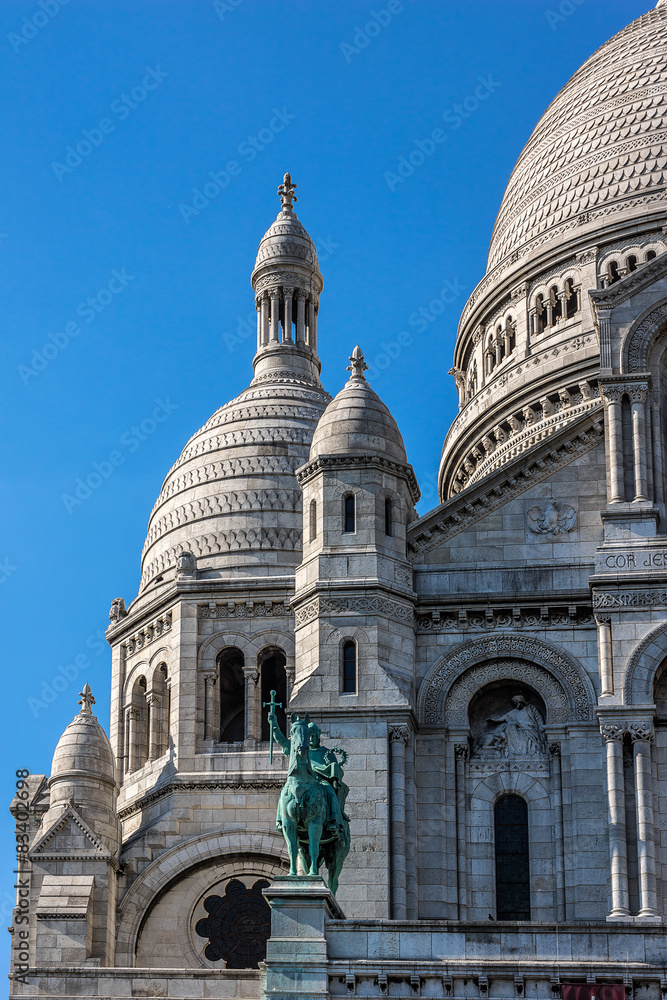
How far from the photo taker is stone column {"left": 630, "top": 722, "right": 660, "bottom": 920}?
1897 inches

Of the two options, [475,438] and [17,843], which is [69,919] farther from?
[475,438]

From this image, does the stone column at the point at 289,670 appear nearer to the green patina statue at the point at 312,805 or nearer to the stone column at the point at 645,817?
the stone column at the point at 645,817

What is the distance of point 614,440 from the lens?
175 feet

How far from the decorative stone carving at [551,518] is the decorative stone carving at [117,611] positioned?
19.2 m

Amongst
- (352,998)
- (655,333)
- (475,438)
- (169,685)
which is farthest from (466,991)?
(475,438)

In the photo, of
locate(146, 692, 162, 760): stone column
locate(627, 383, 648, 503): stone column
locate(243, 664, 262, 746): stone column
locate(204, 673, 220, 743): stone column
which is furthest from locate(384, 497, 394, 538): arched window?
locate(146, 692, 162, 760): stone column

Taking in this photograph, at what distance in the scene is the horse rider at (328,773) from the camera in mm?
44750

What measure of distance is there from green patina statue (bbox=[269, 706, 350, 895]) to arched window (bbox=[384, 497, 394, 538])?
869 cm

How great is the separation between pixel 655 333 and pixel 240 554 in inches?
665

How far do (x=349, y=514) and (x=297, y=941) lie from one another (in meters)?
12.9

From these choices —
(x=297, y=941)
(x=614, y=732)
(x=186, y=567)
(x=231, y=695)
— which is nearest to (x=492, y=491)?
(x=614, y=732)

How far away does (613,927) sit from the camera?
42.8m

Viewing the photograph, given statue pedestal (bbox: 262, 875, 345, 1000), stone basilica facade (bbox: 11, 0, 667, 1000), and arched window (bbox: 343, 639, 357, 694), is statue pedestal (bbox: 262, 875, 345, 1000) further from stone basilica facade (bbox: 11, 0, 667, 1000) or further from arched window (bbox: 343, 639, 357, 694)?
arched window (bbox: 343, 639, 357, 694)

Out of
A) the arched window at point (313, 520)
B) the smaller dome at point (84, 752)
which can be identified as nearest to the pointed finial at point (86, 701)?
the smaller dome at point (84, 752)
